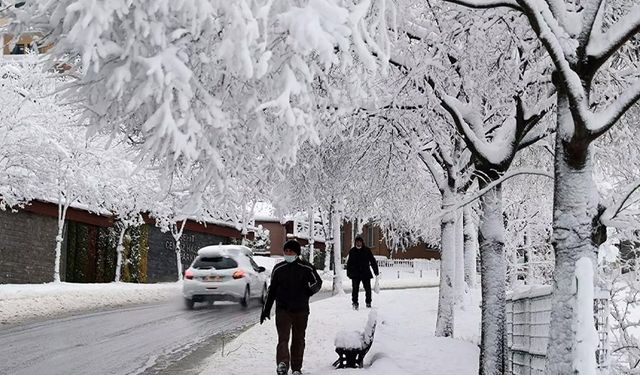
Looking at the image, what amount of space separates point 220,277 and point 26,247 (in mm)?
11082

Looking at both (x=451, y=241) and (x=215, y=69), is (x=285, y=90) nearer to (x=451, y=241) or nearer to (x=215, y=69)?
(x=215, y=69)

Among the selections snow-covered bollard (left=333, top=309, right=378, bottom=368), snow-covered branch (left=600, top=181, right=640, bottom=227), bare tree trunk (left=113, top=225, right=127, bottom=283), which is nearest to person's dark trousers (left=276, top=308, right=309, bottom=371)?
snow-covered bollard (left=333, top=309, right=378, bottom=368)

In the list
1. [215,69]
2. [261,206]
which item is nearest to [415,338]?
[215,69]

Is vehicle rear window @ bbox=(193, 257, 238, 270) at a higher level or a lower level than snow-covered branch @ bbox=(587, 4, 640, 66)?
lower

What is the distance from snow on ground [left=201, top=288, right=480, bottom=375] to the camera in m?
9.47

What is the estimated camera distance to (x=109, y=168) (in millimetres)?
29219

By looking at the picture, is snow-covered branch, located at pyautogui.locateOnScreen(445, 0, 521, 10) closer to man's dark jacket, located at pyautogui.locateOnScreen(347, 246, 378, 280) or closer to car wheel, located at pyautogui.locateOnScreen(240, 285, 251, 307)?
man's dark jacket, located at pyautogui.locateOnScreen(347, 246, 378, 280)

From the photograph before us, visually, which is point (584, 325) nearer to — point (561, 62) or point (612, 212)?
point (612, 212)

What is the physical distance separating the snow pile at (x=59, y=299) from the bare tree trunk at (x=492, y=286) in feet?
35.6

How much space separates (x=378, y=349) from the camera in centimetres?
1059

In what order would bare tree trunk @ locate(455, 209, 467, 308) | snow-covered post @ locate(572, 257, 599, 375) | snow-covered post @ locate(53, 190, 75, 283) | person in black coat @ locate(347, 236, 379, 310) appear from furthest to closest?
snow-covered post @ locate(53, 190, 75, 283), bare tree trunk @ locate(455, 209, 467, 308), person in black coat @ locate(347, 236, 379, 310), snow-covered post @ locate(572, 257, 599, 375)

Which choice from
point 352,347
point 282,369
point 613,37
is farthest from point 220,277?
point 613,37

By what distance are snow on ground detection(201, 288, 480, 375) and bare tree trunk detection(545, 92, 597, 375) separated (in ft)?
9.79

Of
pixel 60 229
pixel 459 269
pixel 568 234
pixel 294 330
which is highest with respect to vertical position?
pixel 60 229
